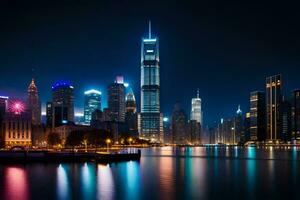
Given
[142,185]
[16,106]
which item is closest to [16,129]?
[16,106]

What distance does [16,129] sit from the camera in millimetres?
175125

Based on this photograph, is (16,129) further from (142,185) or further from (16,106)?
(142,185)

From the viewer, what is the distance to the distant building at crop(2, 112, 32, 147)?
17200 centimetres

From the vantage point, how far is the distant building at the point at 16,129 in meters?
172

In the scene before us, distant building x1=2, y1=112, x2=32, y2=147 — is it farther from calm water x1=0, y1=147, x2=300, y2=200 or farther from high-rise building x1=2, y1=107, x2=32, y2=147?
calm water x1=0, y1=147, x2=300, y2=200

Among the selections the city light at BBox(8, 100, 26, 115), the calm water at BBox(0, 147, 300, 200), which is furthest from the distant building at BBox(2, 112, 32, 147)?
the calm water at BBox(0, 147, 300, 200)

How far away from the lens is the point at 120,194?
5219 cm

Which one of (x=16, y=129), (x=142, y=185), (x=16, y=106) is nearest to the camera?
(x=142, y=185)

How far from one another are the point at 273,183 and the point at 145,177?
19.5 metres

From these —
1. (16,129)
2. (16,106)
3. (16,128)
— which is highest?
(16,106)

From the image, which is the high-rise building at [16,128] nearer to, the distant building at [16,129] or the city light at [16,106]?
the distant building at [16,129]

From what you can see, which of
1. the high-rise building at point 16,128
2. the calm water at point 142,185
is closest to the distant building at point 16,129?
the high-rise building at point 16,128

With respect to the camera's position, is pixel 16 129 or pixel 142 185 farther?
pixel 16 129

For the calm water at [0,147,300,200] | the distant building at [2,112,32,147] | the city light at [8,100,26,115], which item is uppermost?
the city light at [8,100,26,115]
